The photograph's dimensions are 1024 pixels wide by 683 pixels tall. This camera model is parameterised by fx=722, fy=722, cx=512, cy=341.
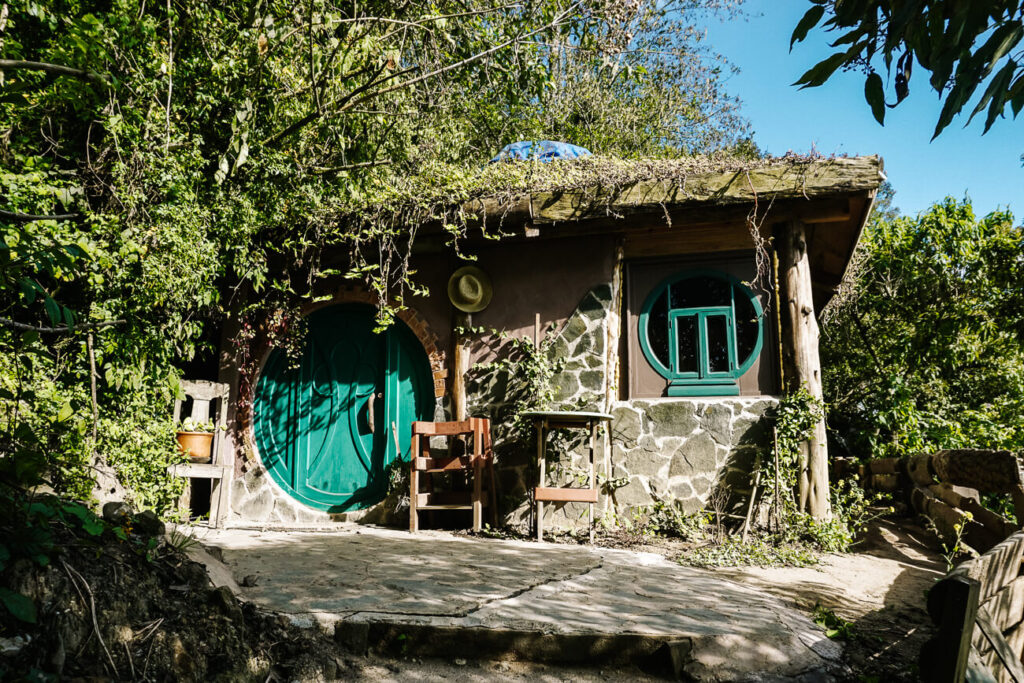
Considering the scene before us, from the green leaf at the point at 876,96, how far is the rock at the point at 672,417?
201 inches

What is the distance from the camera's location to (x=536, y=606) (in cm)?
359

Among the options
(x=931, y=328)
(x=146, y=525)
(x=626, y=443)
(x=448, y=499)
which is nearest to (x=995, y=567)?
(x=146, y=525)

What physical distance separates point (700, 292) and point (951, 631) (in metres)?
5.07

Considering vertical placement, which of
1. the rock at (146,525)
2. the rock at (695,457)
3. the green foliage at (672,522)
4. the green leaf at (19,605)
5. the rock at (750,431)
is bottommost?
the green foliage at (672,522)

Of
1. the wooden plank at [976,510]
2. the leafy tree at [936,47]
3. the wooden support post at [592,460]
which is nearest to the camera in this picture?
the leafy tree at [936,47]

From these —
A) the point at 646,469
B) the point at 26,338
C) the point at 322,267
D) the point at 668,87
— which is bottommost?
the point at 646,469

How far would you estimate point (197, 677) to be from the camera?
7.88ft

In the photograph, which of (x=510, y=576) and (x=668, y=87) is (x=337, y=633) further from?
(x=668, y=87)

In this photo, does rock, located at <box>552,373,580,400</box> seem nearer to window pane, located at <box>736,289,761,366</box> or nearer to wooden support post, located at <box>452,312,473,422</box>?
wooden support post, located at <box>452,312,473,422</box>

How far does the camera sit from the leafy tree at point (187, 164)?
5191 mm

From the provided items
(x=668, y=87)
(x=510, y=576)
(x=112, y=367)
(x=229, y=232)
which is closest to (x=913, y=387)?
(x=668, y=87)

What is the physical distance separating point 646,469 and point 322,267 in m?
3.92

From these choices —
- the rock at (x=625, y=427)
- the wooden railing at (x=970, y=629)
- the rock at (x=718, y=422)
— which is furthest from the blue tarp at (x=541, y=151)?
the wooden railing at (x=970, y=629)

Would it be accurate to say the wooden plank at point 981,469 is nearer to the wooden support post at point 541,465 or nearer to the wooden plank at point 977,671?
the wooden plank at point 977,671
